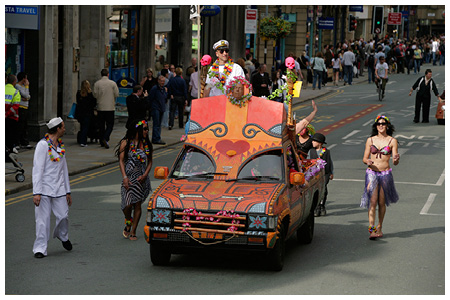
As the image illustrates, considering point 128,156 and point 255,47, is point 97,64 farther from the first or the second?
point 255,47

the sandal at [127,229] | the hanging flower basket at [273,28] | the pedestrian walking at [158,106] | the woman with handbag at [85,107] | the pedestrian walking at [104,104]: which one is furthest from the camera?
the hanging flower basket at [273,28]

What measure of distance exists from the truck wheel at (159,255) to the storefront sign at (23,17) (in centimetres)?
1400

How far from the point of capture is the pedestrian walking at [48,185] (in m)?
11.7

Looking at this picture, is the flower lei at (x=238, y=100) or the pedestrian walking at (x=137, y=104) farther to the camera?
the pedestrian walking at (x=137, y=104)

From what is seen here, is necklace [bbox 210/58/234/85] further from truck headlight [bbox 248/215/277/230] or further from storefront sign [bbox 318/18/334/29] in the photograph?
storefront sign [bbox 318/18/334/29]

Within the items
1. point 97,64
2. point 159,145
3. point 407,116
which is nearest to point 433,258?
point 159,145

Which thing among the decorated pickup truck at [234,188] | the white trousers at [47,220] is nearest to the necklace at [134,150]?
the decorated pickup truck at [234,188]

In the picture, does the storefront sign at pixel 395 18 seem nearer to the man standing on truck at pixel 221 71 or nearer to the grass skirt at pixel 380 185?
the man standing on truck at pixel 221 71

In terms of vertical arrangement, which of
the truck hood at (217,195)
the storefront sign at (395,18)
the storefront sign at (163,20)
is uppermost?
the storefront sign at (395,18)

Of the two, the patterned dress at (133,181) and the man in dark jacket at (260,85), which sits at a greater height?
the man in dark jacket at (260,85)

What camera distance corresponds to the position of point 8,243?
12.6m

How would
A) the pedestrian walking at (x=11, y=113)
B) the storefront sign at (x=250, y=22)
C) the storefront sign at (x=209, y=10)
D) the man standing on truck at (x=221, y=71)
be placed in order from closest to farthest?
the man standing on truck at (x=221, y=71) → the pedestrian walking at (x=11, y=113) → the storefront sign at (x=209, y=10) → the storefront sign at (x=250, y=22)

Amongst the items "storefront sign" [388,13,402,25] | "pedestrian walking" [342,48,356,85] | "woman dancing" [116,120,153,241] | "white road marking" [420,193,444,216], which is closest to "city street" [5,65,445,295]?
"white road marking" [420,193,444,216]

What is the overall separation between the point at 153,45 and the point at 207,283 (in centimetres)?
2527
